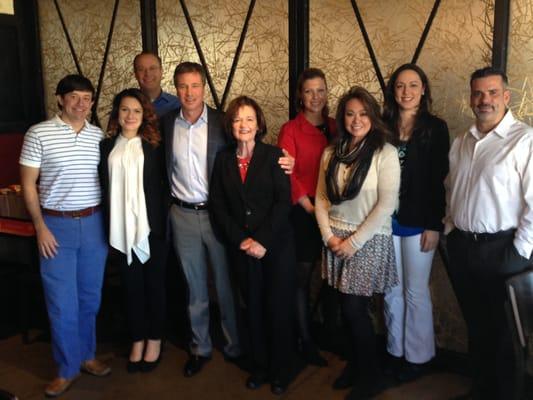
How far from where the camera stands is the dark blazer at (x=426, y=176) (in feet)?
8.91

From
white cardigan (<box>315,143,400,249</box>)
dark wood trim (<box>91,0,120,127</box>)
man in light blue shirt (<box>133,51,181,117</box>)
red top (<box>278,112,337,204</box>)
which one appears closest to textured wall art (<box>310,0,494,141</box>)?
red top (<box>278,112,337,204</box>)

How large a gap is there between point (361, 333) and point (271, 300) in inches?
19.1

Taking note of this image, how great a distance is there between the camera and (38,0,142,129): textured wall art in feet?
14.0

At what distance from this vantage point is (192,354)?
325 centimetres

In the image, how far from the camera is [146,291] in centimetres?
317

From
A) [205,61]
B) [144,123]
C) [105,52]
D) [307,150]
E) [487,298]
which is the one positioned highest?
[105,52]

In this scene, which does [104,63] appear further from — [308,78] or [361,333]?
[361,333]

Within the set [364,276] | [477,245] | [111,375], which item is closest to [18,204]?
[111,375]

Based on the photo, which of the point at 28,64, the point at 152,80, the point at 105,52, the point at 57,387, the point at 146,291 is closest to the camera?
the point at 57,387

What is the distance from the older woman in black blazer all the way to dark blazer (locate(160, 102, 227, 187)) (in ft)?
0.16

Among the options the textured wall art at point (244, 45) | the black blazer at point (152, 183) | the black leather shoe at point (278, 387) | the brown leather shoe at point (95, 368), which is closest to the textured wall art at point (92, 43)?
the textured wall art at point (244, 45)

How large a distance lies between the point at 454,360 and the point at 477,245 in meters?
0.97

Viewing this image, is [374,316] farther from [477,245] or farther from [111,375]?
[111,375]

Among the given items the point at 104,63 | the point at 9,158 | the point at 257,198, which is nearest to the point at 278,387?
the point at 257,198
